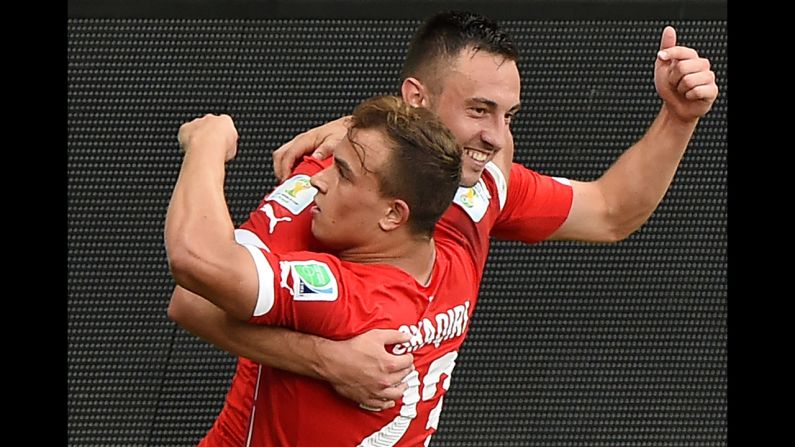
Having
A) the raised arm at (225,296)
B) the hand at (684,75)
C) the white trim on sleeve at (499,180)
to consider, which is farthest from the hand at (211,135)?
the hand at (684,75)

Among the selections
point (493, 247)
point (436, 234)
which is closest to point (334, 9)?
point (493, 247)

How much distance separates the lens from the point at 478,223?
1.60m

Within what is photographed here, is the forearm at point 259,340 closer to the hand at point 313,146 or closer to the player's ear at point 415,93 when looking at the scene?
the hand at point 313,146

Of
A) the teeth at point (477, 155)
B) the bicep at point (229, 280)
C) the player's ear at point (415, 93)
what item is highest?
the player's ear at point (415, 93)

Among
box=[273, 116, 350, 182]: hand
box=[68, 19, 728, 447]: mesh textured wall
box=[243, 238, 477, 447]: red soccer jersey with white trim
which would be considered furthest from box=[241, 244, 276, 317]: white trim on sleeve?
box=[68, 19, 728, 447]: mesh textured wall

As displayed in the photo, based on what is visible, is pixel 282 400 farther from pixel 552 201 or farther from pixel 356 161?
pixel 552 201

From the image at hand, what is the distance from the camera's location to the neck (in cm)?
141

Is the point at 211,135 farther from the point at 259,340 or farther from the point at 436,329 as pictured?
the point at 436,329

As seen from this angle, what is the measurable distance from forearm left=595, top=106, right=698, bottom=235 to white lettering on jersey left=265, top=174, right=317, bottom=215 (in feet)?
1.77

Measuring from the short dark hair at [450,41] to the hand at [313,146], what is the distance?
0.13m

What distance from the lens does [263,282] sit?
1.30m

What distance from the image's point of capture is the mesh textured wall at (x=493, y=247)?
2.44 meters

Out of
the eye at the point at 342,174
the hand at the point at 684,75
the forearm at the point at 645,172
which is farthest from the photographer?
the forearm at the point at 645,172

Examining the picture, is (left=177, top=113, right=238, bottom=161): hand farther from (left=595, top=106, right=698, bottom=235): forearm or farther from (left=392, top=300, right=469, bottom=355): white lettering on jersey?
(left=595, top=106, right=698, bottom=235): forearm
